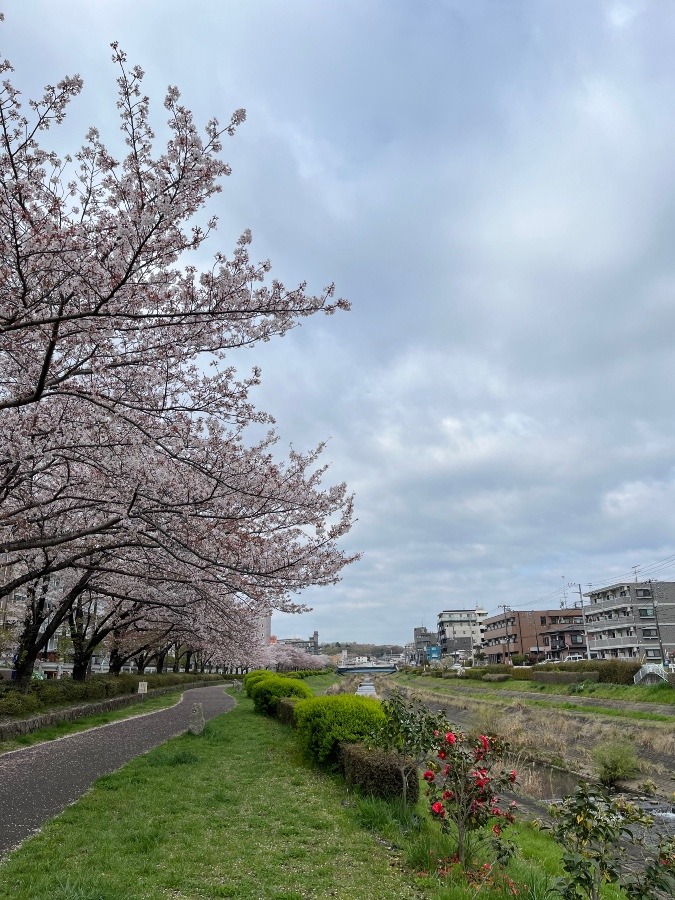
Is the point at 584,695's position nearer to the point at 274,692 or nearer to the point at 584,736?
the point at 584,736

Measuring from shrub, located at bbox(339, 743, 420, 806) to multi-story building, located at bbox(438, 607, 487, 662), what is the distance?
12458 cm

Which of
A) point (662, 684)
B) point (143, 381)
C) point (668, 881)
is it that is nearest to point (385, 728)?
point (668, 881)

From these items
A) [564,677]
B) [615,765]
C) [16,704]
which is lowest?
[615,765]

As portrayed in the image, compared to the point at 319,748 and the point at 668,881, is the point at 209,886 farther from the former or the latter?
the point at 319,748

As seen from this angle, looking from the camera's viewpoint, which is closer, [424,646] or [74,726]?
[74,726]

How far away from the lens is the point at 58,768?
10.7m

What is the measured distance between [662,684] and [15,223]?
96.5 ft

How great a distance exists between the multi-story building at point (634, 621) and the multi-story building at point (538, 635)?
8.83 meters

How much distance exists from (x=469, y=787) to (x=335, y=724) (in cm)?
489

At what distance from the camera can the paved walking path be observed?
7.21m

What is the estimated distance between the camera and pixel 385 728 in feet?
27.5

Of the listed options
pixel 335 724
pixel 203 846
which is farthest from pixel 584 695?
pixel 203 846

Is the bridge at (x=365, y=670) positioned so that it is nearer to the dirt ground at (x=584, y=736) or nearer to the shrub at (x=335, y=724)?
the dirt ground at (x=584, y=736)

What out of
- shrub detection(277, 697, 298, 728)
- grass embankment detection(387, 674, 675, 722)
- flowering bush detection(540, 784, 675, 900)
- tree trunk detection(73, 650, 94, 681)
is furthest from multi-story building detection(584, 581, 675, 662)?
flowering bush detection(540, 784, 675, 900)
